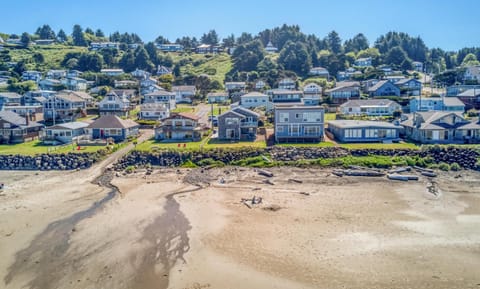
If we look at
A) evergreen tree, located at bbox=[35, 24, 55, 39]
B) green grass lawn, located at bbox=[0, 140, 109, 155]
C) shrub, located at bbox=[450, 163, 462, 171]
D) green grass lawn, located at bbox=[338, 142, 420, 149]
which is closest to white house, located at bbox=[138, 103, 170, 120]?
green grass lawn, located at bbox=[0, 140, 109, 155]

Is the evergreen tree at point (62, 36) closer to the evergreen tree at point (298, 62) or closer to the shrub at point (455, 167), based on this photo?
the evergreen tree at point (298, 62)

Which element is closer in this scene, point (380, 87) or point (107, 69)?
point (380, 87)

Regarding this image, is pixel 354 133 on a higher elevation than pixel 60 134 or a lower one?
lower

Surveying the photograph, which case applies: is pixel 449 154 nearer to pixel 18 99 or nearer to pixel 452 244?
pixel 452 244

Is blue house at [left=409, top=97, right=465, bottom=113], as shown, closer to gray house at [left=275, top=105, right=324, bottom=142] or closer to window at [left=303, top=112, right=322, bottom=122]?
window at [left=303, top=112, right=322, bottom=122]

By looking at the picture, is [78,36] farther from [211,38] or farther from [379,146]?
[379,146]

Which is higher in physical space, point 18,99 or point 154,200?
point 18,99

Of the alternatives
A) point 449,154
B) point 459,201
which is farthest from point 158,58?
point 459,201

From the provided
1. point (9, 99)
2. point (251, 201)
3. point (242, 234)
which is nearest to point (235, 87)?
point (9, 99)

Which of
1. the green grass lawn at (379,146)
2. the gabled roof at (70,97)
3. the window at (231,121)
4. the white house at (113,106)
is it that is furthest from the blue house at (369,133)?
the gabled roof at (70,97)
